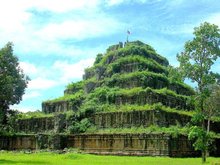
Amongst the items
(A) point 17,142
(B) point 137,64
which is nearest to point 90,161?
(A) point 17,142

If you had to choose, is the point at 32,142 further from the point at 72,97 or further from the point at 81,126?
the point at 72,97

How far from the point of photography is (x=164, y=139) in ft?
138

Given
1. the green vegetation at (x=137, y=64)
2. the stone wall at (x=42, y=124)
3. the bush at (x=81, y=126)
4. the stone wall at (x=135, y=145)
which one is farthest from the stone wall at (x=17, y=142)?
the green vegetation at (x=137, y=64)

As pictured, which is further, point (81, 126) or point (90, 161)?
point (81, 126)

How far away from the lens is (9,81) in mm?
37688

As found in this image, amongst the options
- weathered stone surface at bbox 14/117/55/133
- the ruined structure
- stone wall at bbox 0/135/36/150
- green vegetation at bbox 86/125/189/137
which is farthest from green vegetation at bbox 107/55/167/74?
stone wall at bbox 0/135/36/150

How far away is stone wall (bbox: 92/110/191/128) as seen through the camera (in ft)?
151

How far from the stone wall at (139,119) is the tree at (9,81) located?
1205 cm

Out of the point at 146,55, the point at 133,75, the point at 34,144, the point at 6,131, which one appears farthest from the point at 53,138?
the point at 146,55

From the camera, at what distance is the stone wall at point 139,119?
151ft

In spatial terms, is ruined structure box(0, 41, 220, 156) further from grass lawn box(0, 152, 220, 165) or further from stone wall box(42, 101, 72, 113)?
grass lawn box(0, 152, 220, 165)

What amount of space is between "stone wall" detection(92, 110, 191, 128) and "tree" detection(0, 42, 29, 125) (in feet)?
39.5

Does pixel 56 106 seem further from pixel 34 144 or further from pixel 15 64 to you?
pixel 15 64

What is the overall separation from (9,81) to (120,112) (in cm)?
1541
